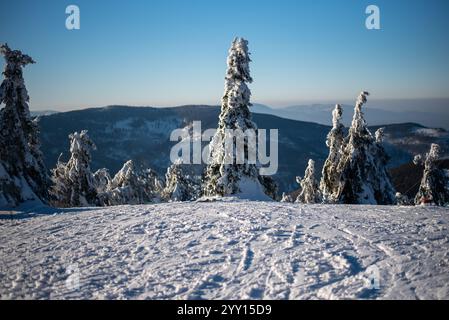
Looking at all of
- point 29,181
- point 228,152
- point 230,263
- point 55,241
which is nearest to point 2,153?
point 29,181

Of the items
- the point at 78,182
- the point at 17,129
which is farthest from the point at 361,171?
the point at 17,129

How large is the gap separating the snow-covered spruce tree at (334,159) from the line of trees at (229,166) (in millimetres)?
77

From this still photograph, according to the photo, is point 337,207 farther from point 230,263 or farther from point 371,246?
point 230,263

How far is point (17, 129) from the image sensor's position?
1927cm

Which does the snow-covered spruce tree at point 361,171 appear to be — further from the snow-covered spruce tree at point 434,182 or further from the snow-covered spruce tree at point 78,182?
the snow-covered spruce tree at point 78,182

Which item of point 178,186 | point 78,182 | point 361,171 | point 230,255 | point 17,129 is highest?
point 17,129

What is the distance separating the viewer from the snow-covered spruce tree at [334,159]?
83.3ft

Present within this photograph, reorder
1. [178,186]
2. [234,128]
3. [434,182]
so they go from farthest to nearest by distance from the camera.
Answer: [178,186], [434,182], [234,128]

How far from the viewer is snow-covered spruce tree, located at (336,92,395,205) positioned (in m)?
24.4

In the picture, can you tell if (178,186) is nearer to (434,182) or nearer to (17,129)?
(17,129)

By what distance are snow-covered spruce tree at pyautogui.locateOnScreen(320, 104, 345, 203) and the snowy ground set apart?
12.3 metres

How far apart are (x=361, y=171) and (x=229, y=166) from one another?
10.5 metres

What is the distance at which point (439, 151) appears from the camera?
2598 centimetres

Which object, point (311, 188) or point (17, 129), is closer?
point (17, 129)
